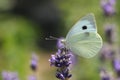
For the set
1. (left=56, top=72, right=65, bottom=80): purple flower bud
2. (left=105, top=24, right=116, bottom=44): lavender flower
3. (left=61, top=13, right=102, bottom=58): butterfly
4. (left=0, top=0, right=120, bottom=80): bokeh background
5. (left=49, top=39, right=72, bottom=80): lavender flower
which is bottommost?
(left=56, top=72, right=65, bottom=80): purple flower bud

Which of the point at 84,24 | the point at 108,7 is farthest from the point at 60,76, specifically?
the point at 108,7

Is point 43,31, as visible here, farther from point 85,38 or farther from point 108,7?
point 85,38

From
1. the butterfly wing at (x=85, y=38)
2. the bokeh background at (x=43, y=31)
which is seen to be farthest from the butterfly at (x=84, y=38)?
the bokeh background at (x=43, y=31)

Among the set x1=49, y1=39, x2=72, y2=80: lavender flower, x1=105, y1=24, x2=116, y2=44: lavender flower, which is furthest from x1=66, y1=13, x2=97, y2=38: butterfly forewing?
x1=105, y1=24, x2=116, y2=44: lavender flower

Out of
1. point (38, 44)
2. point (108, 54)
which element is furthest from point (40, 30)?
point (108, 54)

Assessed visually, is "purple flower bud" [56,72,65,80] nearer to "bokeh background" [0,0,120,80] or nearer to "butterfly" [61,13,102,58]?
"butterfly" [61,13,102,58]

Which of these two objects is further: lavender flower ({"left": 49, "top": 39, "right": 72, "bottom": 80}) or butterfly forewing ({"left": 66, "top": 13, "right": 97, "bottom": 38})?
butterfly forewing ({"left": 66, "top": 13, "right": 97, "bottom": 38})

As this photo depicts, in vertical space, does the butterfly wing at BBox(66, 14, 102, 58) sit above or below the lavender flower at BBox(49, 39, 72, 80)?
above
